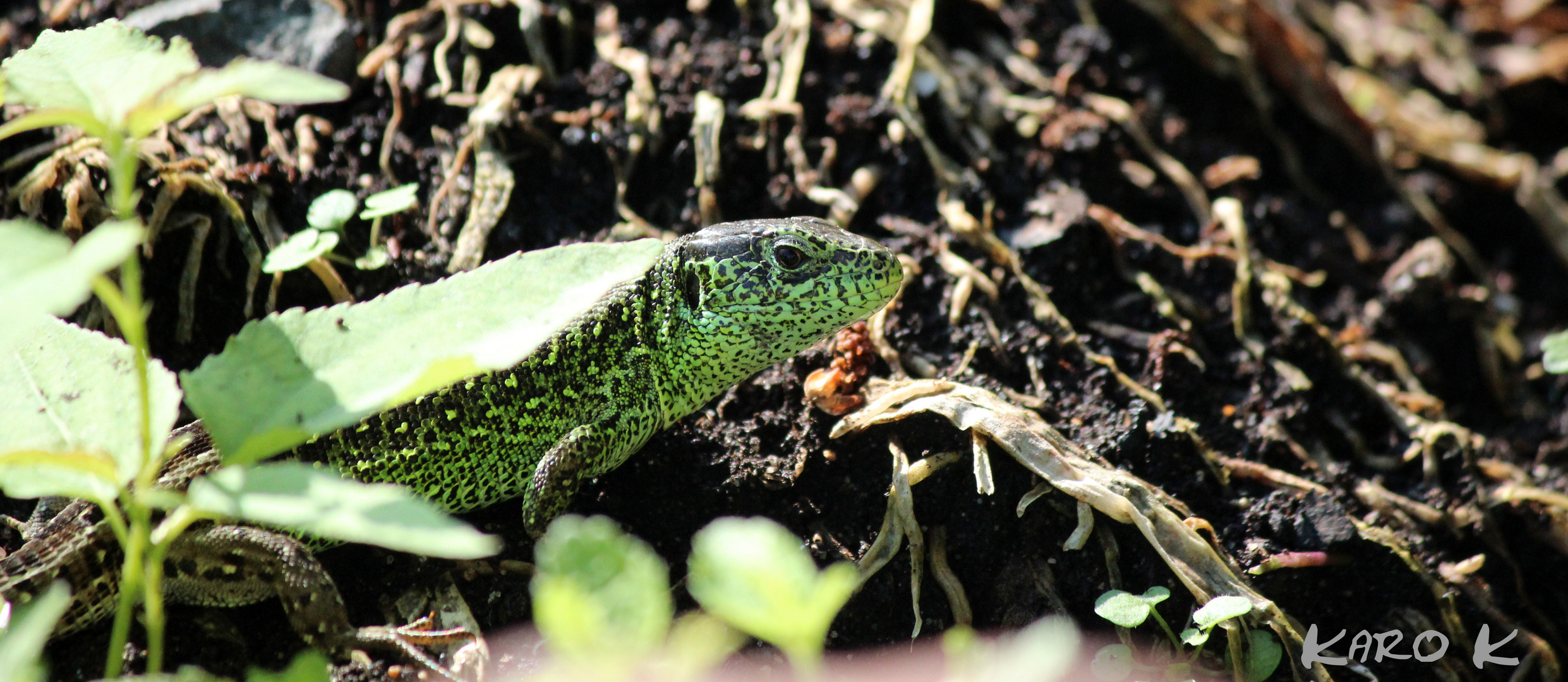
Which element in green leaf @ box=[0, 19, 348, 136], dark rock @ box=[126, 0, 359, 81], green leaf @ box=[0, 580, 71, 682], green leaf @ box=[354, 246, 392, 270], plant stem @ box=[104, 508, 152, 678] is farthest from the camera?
dark rock @ box=[126, 0, 359, 81]

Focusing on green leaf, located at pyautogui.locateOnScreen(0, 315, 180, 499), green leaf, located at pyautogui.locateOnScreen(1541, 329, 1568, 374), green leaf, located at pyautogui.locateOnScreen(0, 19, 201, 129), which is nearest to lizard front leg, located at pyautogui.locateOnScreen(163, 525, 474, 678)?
green leaf, located at pyautogui.locateOnScreen(0, 315, 180, 499)

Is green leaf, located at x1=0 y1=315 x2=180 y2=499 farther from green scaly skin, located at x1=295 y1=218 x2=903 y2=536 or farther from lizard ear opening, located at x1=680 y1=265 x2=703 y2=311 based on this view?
lizard ear opening, located at x1=680 y1=265 x2=703 y2=311

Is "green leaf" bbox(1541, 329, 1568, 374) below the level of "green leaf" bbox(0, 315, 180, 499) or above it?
below

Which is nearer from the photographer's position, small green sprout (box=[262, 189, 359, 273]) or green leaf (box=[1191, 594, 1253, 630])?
green leaf (box=[1191, 594, 1253, 630])

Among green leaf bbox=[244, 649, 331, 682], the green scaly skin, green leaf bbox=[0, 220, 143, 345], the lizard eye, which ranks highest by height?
green leaf bbox=[0, 220, 143, 345]

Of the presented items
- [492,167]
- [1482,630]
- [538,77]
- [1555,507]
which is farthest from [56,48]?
[1555,507]

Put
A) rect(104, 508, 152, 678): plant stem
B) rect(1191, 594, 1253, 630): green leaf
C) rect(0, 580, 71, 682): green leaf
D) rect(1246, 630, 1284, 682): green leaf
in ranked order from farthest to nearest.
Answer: rect(1246, 630, 1284, 682): green leaf
rect(1191, 594, 1253, 630): green leaf
rect(104, 508, 152, 678): plant stem
rect(0, 580, 71, 682): green leaf

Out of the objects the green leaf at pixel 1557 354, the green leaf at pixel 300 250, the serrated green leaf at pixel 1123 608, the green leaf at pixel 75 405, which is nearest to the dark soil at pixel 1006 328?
the serrated green leaf at pixel 1123 608

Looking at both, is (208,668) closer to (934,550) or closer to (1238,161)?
(934,550)
